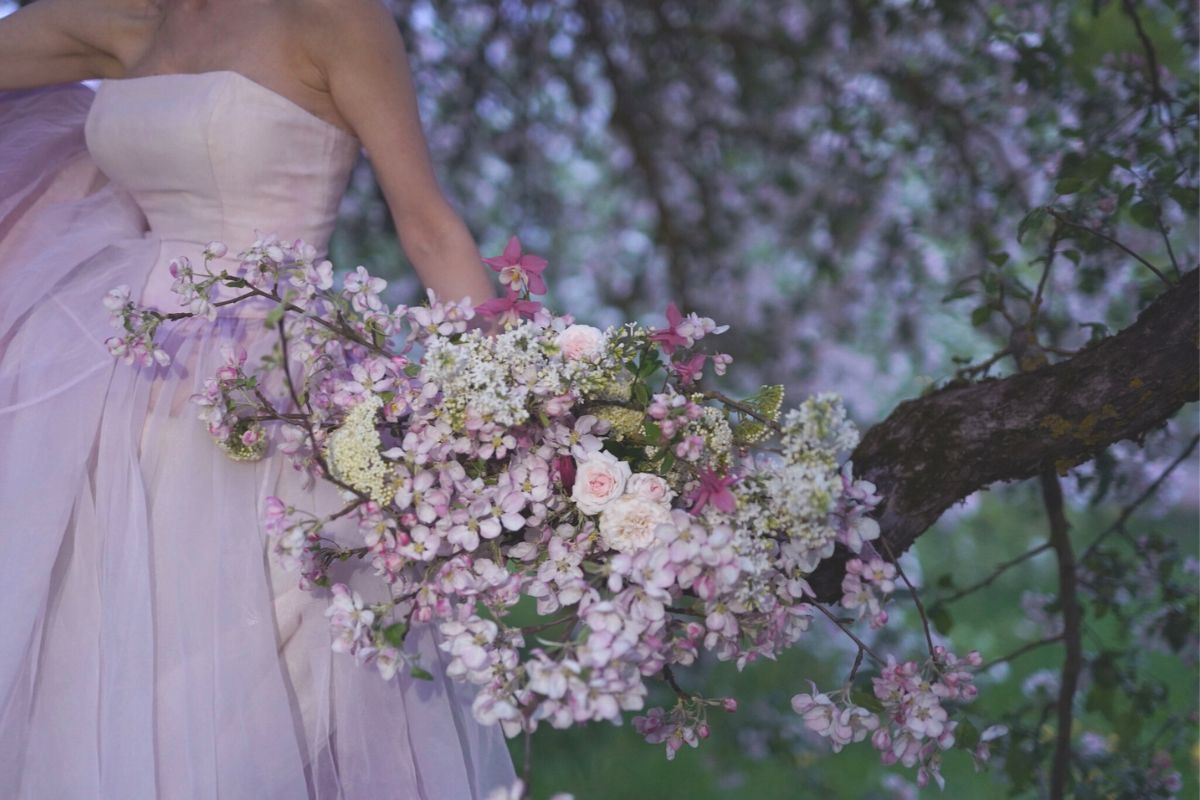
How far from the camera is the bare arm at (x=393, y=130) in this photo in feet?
4.93

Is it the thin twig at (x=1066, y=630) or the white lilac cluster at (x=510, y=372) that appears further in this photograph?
the thin twig at (x=1066, y=630)

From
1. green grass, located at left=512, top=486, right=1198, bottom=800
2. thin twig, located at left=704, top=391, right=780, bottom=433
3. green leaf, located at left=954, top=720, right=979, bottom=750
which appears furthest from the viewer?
green grass, located at left=512, top=486, right=1198, bottom=800

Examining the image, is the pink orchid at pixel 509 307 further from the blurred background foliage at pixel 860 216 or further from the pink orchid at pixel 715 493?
the blurred background foliage at pixel 860 216

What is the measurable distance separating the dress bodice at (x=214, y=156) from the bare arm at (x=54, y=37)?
0.58 feet

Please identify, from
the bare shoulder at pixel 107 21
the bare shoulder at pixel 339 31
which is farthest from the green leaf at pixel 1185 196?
the bare shoulder at pixel 107 21

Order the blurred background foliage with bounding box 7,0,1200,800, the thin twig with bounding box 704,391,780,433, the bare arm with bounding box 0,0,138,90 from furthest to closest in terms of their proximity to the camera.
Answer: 1. the blurred background foliage with bounding box 7,0,1200,800
2. the bare arm with bounding box 0,0,138,90
3. the thin twig with bounding box 704,391,780,433

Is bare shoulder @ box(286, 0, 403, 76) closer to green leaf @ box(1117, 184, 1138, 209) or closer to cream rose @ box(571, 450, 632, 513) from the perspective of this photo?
cream rose @ box(571, 450, 632, 513)

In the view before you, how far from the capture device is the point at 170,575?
1.26 meters

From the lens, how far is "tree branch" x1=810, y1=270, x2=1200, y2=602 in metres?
1.26

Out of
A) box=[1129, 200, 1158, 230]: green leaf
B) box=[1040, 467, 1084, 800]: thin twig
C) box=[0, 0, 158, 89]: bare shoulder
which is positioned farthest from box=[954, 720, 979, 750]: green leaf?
box=[0, 0, 158, 89]: bare shoulder

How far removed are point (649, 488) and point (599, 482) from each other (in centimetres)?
5

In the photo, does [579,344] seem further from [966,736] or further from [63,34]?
[63,34]

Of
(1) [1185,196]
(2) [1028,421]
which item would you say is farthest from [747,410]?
(1) [1185,196]

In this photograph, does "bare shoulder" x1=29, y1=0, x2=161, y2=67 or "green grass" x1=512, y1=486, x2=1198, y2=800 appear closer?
"bare shoulder" x1=29, y1=0, x2=161, y2=67
